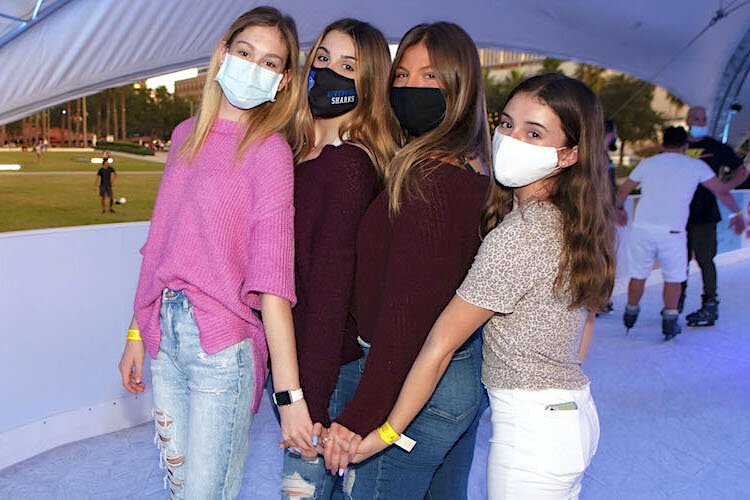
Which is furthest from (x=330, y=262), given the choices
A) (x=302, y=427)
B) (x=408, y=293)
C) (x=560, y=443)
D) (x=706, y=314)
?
(x=706, y=314)

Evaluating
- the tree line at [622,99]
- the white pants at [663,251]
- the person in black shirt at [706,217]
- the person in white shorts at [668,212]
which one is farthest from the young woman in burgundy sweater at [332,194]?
the tree line at [622,99]

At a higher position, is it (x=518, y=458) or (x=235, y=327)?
(x=235, y=327)

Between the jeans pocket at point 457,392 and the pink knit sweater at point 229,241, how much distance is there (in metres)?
0.34

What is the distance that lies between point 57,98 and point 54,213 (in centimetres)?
151

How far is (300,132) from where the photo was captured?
5.15ft

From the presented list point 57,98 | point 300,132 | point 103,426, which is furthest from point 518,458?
point 57,98

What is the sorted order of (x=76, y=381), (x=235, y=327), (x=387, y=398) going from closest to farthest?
(x=387, y=398) < (x=235, y=327) < (x=76, y=381)

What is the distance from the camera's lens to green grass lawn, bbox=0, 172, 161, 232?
452 centimetres

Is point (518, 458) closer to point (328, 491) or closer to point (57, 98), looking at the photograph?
point (328, 491)

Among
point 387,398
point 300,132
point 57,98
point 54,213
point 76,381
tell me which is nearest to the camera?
point 387,398

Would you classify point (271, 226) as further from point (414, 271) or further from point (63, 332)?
point (63, 332)

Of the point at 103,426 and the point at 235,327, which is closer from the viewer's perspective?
the point at 235,327

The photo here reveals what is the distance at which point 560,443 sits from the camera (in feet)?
4.24

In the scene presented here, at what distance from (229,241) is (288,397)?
1.10ft
